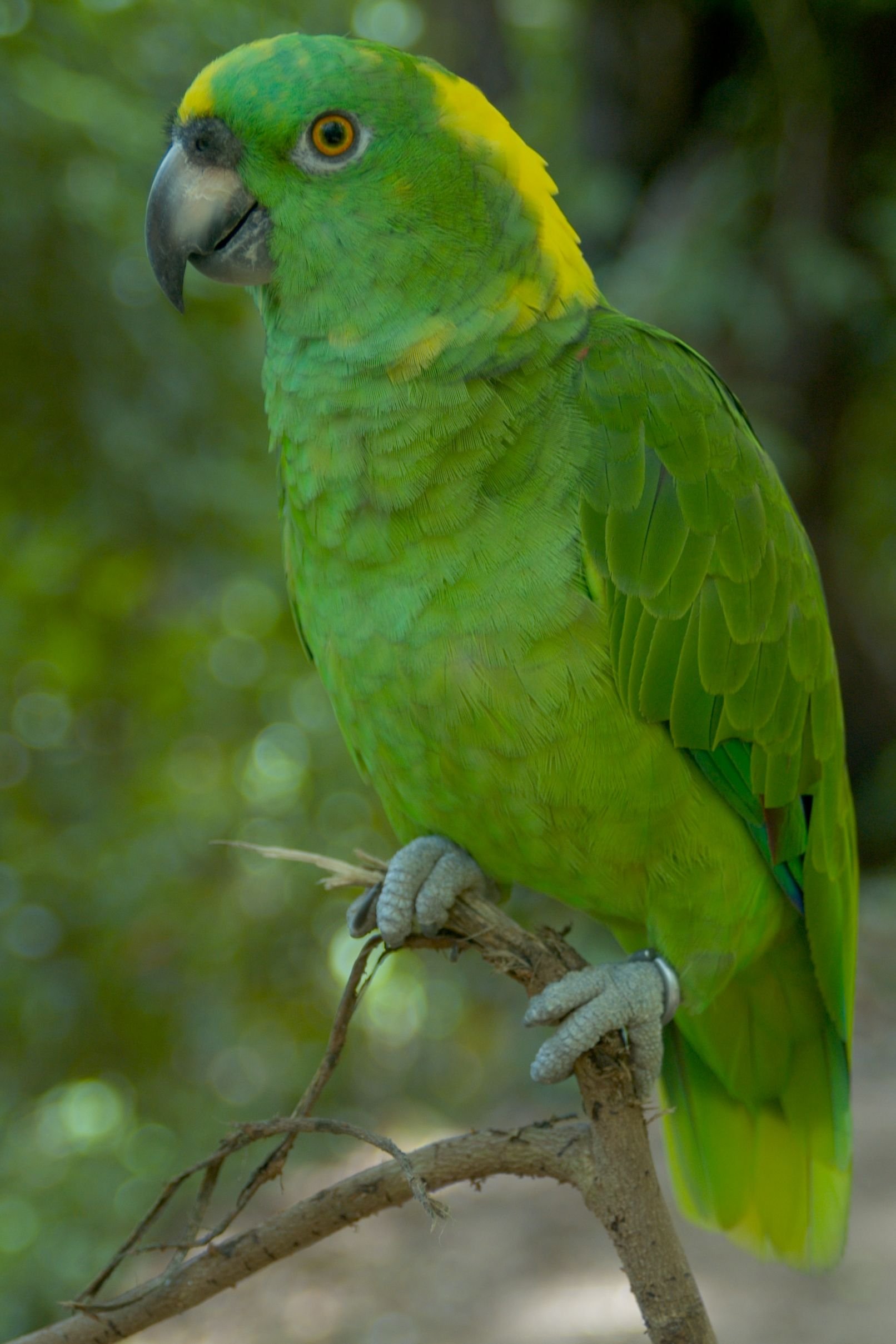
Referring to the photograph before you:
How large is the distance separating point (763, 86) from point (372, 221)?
158 inches

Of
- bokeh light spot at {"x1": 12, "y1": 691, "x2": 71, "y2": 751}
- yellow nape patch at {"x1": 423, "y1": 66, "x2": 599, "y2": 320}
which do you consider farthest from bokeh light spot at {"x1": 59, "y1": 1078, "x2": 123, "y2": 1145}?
yellow nape patch at {"x1": 423, "y1": 66, "x2": 599, "y2": 320}

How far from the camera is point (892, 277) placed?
447cm

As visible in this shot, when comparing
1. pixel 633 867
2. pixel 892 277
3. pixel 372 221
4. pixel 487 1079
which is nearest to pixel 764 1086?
pixel 633 867

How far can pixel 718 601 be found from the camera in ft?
5.33

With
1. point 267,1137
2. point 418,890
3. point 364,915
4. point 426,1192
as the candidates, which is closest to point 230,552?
point 364,915

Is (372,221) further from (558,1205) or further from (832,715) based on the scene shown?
(558,1205)

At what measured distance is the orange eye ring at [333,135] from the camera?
1.51 m

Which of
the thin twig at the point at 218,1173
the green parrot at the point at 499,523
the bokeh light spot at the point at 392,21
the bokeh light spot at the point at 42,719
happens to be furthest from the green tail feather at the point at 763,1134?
the bokeh light spot at the point at 392,21

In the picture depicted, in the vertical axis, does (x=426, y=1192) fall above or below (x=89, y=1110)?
below

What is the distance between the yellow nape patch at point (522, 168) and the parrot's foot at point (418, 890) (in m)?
0.79

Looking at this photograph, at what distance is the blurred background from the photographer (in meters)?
2.94

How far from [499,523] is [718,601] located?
364mm

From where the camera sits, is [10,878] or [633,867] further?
[10,878]

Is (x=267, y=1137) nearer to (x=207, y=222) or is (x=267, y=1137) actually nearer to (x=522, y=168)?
(x=207, y=222)
